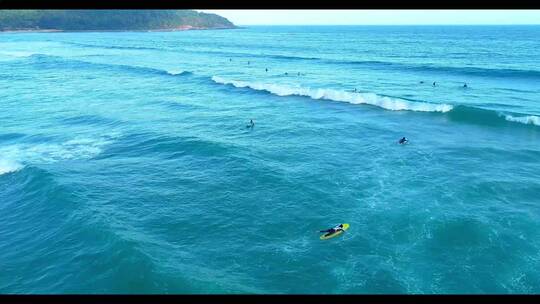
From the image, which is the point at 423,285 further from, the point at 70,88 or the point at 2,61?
the point at 2,61

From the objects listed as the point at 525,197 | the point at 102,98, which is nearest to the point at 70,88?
the point at 102,98

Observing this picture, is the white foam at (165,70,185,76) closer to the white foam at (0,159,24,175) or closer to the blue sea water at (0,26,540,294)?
the blue sea water at (0,26,540,294)

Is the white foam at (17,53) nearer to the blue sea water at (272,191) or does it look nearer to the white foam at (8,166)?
the blue sea water at (272,191)

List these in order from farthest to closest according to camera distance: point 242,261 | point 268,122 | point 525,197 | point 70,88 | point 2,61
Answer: point 2,61 → point 70,88 → point 268,122 → point 525,197 → point 242,261

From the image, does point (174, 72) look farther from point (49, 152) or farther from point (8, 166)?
point (8, 166)

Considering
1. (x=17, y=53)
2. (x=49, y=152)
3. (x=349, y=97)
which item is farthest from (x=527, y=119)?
(x=17, y=53)

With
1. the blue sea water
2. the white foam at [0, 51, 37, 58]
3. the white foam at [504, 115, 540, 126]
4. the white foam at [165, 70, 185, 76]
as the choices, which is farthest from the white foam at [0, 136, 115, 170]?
the white foam at [0, 51, 37, 58]
